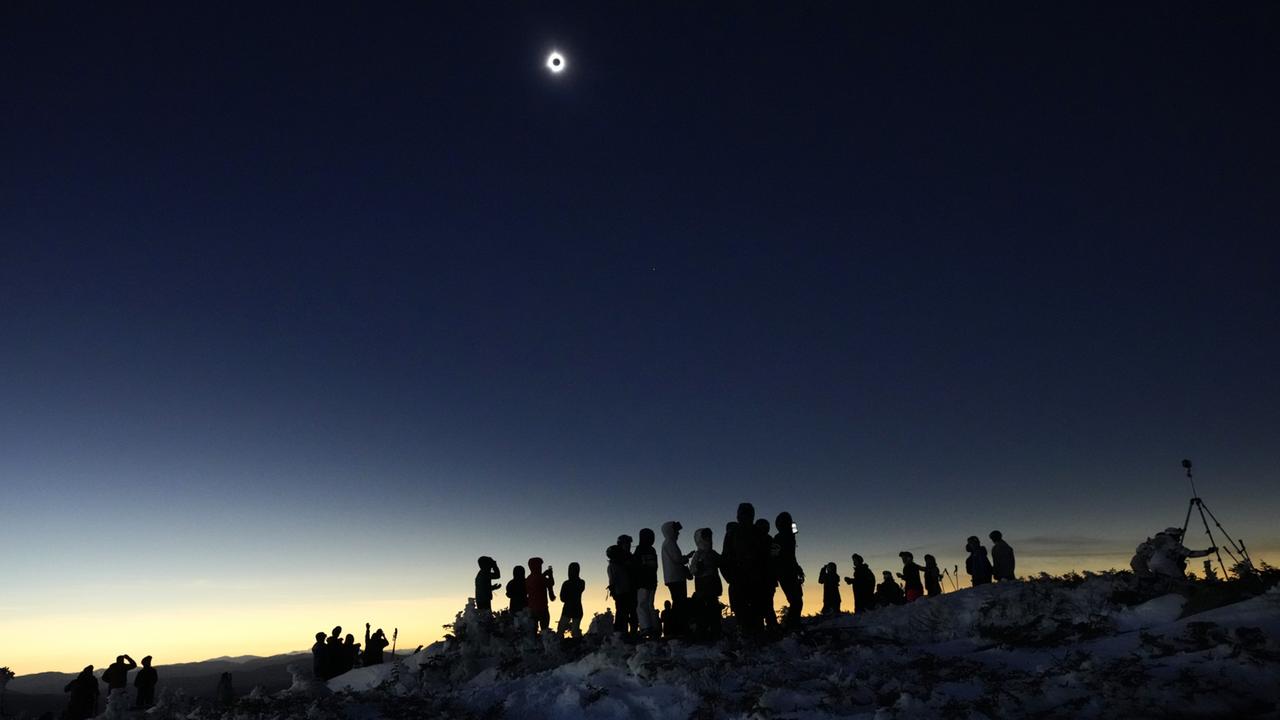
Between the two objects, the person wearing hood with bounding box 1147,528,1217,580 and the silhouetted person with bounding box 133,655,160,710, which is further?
the silhouetted person with bounding box 133,655,160,710

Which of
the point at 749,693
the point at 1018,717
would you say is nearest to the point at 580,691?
the point at 749,693

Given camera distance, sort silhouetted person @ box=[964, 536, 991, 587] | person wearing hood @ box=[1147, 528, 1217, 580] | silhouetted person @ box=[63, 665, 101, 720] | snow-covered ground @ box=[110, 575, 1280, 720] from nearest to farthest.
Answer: snow-covered ground @ box=[110, 575, 1280, 720]
person wearing hood @ box=[1147, 528, 1217, 580]
silhouetted person @ box=[63, 665, 101, 720]
silhouetted person @ box=[964, 536, 991, 587]

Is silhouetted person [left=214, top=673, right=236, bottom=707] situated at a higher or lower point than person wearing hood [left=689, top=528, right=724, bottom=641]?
lower

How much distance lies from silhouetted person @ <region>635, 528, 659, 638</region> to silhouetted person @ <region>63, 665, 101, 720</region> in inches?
573

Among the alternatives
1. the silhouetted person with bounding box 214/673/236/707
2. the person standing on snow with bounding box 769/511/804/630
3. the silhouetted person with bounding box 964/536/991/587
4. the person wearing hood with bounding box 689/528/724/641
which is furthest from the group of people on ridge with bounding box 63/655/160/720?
the silhouetted person with bounding box 964/536/991/587

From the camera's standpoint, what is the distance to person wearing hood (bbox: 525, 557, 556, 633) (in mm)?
14602

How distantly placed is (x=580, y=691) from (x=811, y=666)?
11.3 feet

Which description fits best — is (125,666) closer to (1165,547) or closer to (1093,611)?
(1093,611)

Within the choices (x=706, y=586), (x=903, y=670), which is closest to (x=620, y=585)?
(x=706, y=586)

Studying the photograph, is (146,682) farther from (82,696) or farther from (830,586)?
(830,586)

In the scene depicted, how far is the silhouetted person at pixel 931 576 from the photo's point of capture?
65.0ft

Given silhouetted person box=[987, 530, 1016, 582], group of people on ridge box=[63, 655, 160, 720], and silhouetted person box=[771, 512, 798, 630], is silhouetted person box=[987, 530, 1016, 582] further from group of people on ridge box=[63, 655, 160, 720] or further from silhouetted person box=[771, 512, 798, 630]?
group of people on ridge box=[63, 655, 160, 720]

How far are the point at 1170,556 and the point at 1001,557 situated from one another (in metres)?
5.73

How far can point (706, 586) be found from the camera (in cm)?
1245
